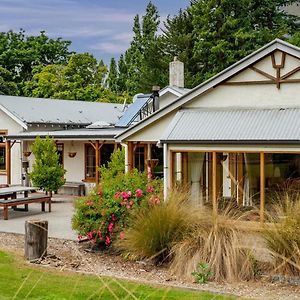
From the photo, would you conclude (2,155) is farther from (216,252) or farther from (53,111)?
(216,252)

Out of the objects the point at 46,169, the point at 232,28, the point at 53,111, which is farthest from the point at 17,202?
the point at 232,28

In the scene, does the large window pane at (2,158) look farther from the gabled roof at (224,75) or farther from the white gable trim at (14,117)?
Answer: the gabled roof at (224,75)

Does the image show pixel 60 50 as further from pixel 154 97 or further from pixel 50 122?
pixel 154 97

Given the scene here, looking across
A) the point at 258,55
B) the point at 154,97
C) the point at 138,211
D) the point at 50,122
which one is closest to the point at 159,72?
the point at 50,122

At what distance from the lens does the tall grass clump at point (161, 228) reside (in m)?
9.45

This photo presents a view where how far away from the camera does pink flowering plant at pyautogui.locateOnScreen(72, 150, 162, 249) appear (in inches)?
421

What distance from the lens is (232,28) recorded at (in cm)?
3769

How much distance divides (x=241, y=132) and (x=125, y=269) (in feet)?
15.3

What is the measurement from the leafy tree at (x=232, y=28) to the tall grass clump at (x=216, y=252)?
92.3 feet

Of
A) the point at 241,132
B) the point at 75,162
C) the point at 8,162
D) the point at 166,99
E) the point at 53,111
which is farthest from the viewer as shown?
the point at 53,111

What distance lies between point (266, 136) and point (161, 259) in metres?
3.94

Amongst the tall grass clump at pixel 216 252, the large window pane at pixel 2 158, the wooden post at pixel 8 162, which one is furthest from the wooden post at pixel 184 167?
the large window pane at pixel 2 158

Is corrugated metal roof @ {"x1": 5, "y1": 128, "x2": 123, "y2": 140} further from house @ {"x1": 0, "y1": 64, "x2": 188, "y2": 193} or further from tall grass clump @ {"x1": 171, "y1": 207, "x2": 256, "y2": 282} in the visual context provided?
tall grass clump @ {"x1": 171, "y1": 207, "x2": 256, "y2": 282}

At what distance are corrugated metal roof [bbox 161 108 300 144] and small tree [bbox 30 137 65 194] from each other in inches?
267
